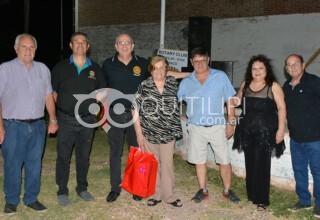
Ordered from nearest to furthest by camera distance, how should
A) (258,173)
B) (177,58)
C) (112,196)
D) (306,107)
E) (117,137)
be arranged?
(306,107) → (258,173) → (117,137) → (112,196) → (177,58)

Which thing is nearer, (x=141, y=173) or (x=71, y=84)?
(x=71, y=84)

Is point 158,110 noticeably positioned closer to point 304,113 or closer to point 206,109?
point 206,109

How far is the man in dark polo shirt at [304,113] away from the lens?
13.8 ft

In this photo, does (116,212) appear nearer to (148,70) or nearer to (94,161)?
(148,70)

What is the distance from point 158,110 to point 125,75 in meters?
0.64

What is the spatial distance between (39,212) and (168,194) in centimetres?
159

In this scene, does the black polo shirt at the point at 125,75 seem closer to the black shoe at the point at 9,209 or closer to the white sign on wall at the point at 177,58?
the black shoe at the point at 9,209

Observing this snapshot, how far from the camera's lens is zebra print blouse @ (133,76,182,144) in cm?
441

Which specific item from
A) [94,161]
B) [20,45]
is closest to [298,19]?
[94,161]

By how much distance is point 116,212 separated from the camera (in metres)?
4.60

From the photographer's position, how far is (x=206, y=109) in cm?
453

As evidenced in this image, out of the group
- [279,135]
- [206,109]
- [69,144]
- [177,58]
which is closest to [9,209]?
[69,144]

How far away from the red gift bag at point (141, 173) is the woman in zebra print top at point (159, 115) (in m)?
0.09

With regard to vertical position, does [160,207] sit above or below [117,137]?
below
